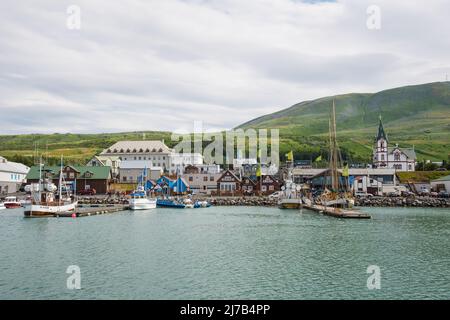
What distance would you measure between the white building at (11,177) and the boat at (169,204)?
41253 mm

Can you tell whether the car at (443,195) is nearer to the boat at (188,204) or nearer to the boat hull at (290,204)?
→ the boat hull at (290,204)

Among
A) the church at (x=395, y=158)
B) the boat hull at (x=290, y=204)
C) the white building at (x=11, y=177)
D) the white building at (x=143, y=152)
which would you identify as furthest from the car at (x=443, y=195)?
the white building at (x=11, y=177)

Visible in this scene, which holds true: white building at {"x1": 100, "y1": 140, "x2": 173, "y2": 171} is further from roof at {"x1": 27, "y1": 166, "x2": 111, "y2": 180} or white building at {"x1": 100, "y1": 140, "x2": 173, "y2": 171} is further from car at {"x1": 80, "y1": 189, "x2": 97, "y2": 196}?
car at {"x1": 80, "y1": 189, "x2": 97, "y2": 196}

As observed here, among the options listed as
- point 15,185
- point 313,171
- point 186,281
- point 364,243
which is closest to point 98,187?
point 15,185

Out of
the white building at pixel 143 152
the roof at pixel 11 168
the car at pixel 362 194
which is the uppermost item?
the white building at pixel 143 152

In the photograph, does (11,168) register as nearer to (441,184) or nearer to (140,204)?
(140,204)

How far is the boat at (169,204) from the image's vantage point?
279 ft

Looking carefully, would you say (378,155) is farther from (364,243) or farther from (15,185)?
(364,243)

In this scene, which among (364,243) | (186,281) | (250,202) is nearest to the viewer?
(186,281)

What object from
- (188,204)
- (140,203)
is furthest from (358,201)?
(140,203)

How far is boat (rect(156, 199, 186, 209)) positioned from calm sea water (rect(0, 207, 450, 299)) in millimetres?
32905

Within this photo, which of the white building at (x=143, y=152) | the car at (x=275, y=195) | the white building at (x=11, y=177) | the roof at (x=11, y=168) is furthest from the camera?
the white building at (x=143, y=152)

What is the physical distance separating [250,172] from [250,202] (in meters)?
35.5
